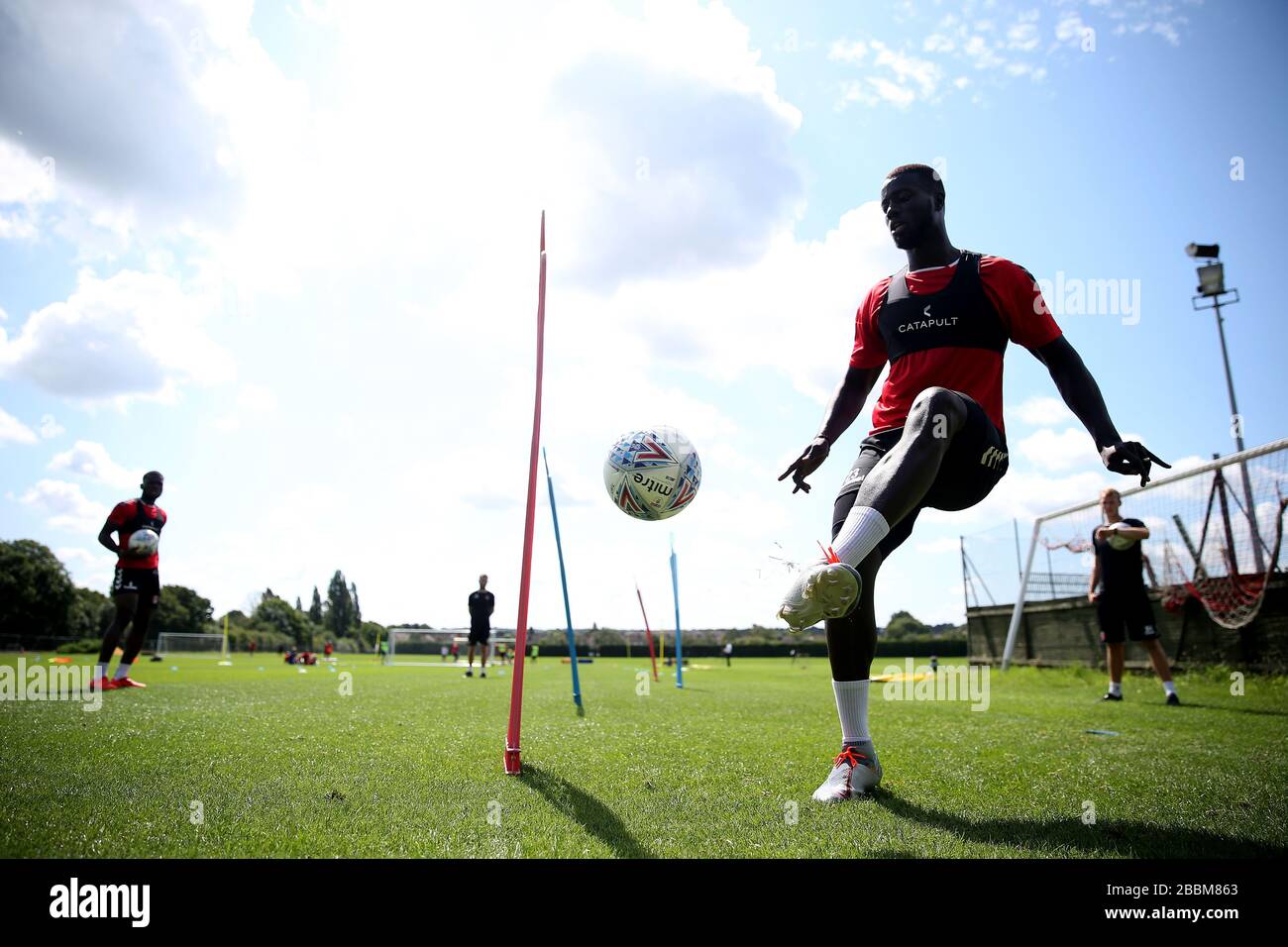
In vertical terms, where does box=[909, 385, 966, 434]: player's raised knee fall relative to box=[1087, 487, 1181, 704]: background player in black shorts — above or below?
above

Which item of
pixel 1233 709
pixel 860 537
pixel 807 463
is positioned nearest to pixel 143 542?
pixel 807 463

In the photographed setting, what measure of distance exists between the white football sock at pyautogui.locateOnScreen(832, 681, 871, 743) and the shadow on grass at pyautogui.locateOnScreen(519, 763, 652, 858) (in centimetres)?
128

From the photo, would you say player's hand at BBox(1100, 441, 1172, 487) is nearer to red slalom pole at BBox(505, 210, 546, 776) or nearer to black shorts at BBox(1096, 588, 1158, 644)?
red slalom pole at BBox(505, 210, 546, 776)

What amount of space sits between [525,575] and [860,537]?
217 centimetres

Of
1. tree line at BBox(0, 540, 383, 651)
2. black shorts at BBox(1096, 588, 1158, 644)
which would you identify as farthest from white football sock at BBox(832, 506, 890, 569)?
tree line at BBox(0, 540, 383, 651)

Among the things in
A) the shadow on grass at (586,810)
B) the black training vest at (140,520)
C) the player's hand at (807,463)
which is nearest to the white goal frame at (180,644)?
the black training vest at (140,520)

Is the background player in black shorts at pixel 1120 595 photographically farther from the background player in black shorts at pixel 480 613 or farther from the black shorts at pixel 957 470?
the background player in black shorts at pixel 480 613

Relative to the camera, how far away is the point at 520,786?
345cm

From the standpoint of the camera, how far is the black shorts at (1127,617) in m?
8.49

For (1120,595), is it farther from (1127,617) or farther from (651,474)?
(651,474)

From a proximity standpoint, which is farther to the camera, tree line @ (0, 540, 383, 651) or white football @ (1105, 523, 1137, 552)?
tree line @ (0, 540, 383, 651)

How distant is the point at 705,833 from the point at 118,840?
201 centimetres

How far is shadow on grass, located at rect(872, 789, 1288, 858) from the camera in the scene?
256 centimetres
